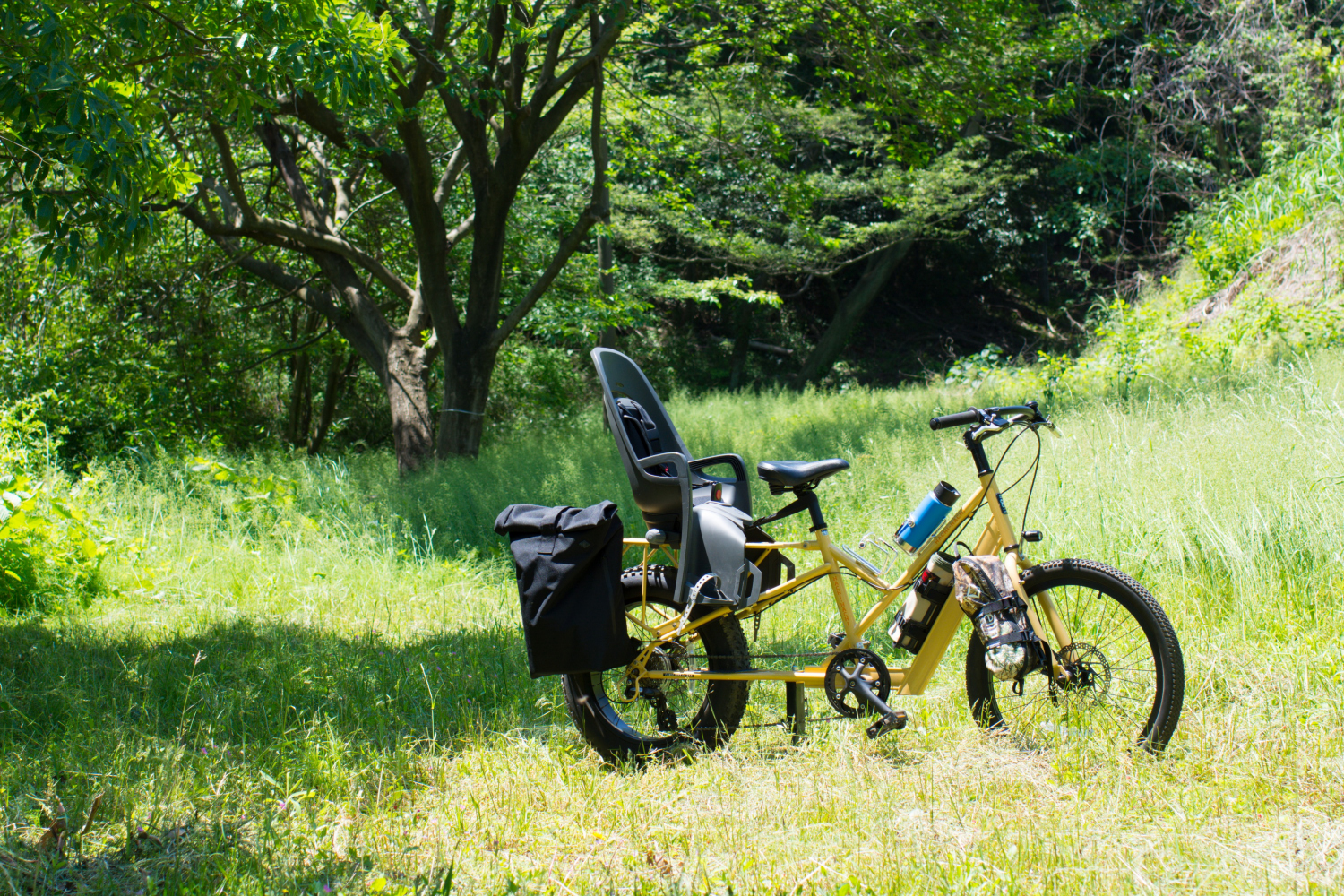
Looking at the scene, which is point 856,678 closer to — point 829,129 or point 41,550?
point 41,550

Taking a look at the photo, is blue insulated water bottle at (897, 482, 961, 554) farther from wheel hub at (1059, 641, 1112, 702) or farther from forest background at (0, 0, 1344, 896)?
forest background at (0, 0, 1344, 896)

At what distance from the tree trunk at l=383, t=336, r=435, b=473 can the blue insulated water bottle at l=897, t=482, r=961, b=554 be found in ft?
22.7

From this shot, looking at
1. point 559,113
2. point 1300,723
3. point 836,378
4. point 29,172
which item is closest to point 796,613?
point 1300,723

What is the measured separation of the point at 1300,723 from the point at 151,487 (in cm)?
816

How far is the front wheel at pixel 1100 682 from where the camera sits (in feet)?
9.38

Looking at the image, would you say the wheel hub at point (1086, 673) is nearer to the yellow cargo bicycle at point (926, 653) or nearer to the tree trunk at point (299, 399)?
the yellow cargo bicycle at point (926, 653)

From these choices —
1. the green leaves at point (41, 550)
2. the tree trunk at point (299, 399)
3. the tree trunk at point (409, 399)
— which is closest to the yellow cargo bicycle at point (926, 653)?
the green leaves at point (41, 550)

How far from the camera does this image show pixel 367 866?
8.41ft

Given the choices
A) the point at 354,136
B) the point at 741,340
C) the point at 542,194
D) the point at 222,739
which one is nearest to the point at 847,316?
the point at 741,340

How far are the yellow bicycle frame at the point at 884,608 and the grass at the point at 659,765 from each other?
10.1 inches

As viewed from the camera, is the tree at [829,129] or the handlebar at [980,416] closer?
the handlebar at [980,416]

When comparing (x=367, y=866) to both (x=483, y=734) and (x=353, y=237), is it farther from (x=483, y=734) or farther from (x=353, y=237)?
(x=353, y=237)

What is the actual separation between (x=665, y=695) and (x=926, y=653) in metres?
0.92

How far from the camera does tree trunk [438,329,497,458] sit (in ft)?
29.9
